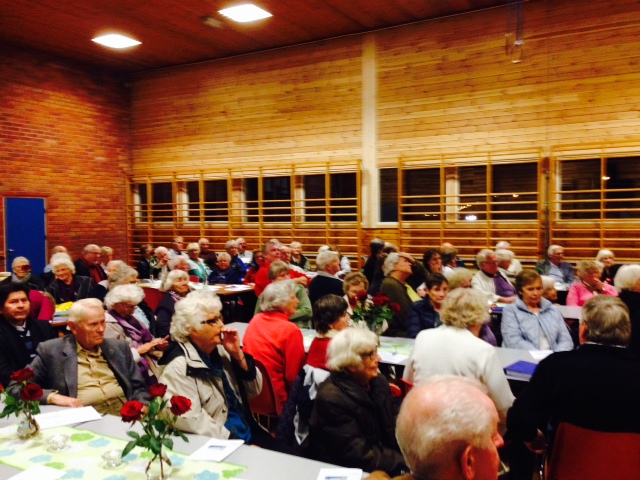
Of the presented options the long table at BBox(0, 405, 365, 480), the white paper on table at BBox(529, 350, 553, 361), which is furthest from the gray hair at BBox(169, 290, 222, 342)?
the white paper on table at BBox(529, 350, 553, 361)

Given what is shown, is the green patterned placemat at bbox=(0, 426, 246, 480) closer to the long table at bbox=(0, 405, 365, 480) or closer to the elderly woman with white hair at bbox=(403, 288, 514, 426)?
the long table at bbox=(0, 405, 365, 480)

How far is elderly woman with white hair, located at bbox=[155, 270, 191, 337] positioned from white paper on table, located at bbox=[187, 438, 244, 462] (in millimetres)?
2769

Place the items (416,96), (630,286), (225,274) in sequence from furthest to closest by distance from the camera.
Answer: (416,96) → (225,274) → (630,286)

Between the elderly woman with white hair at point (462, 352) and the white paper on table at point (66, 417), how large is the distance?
1.77 meters

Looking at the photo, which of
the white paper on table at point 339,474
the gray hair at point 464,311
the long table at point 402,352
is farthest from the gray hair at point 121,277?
the white paper on table at point 339,474

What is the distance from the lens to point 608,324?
2.75 meters

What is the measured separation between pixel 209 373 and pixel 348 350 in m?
0.83

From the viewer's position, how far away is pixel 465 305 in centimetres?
349

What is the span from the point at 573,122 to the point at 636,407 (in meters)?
8.30

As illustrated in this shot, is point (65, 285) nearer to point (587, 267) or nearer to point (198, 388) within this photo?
point (198, 388)

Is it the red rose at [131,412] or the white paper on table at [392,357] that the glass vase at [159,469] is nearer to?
the red rose at [131,412]

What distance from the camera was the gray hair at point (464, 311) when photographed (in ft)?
11.4

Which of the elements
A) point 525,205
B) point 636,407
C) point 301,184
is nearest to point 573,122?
point 525,205

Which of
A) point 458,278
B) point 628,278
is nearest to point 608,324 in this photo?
point 628,278
